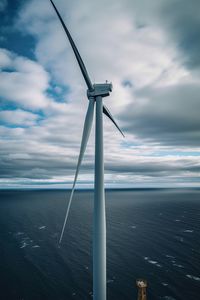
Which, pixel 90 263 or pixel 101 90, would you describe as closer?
pixel 101 90

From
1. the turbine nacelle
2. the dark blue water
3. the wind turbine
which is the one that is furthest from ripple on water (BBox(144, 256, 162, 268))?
the turbine nacelle

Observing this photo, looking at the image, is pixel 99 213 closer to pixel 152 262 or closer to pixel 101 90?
pixel 101 90

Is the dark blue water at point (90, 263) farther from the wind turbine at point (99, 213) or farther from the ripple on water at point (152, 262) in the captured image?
A: the wind turbine at point (99, 213)

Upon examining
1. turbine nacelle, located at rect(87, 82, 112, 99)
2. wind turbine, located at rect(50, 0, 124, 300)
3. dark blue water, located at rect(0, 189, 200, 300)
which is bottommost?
dark blue water, located at rect(0, 189, 200, 300)

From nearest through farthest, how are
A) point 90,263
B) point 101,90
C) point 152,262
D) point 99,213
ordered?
point 99,213 < point 101,90 < point 90,263 < point 152,262

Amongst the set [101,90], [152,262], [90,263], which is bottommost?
[90,263]

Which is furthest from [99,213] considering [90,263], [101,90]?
[90,263]

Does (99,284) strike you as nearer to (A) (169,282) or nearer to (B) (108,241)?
(A) (169,282)

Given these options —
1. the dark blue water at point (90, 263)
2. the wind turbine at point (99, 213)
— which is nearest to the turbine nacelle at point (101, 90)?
the wind turbine at point (99, 213)

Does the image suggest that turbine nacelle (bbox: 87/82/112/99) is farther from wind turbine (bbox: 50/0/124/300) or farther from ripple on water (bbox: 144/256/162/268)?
ripple on water (bbox: 144/256/162/268)
